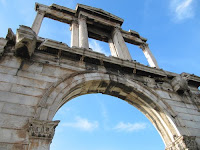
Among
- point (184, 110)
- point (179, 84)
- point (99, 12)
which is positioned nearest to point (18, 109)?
point (184, 110)

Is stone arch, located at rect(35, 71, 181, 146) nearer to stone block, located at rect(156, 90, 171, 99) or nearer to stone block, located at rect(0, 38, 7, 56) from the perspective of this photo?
stone block, located at rect(156, 90, 171, 99)

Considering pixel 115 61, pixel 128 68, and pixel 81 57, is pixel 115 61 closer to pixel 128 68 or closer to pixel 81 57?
pixel 128 68

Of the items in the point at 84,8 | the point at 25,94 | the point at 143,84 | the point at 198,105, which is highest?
the point at 84,8

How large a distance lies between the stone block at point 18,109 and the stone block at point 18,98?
0.44 ft

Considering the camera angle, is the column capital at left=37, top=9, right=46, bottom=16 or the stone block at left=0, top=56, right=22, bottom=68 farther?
the column capital at left=37, top=9, right=46, bottom=16

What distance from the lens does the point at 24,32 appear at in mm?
6195

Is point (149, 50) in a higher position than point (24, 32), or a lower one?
higher

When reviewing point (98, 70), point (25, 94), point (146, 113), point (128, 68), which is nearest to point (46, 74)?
point (25, 94)

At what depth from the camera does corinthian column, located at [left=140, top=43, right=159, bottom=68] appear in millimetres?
10902

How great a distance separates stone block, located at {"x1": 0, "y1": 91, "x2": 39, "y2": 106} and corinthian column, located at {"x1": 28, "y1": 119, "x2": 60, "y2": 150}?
0.72m

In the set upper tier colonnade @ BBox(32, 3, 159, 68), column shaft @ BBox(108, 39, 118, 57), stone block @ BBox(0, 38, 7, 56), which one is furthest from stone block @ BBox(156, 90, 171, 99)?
stone block @ BBox(0, 38, 7, 56)

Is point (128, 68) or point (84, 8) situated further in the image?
point (84, 8)

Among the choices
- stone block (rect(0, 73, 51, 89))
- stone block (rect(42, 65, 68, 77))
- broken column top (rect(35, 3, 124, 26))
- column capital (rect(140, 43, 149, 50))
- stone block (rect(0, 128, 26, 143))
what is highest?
broken column top (rect(35, 3, 124, 26))

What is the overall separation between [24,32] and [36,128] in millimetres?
3424
